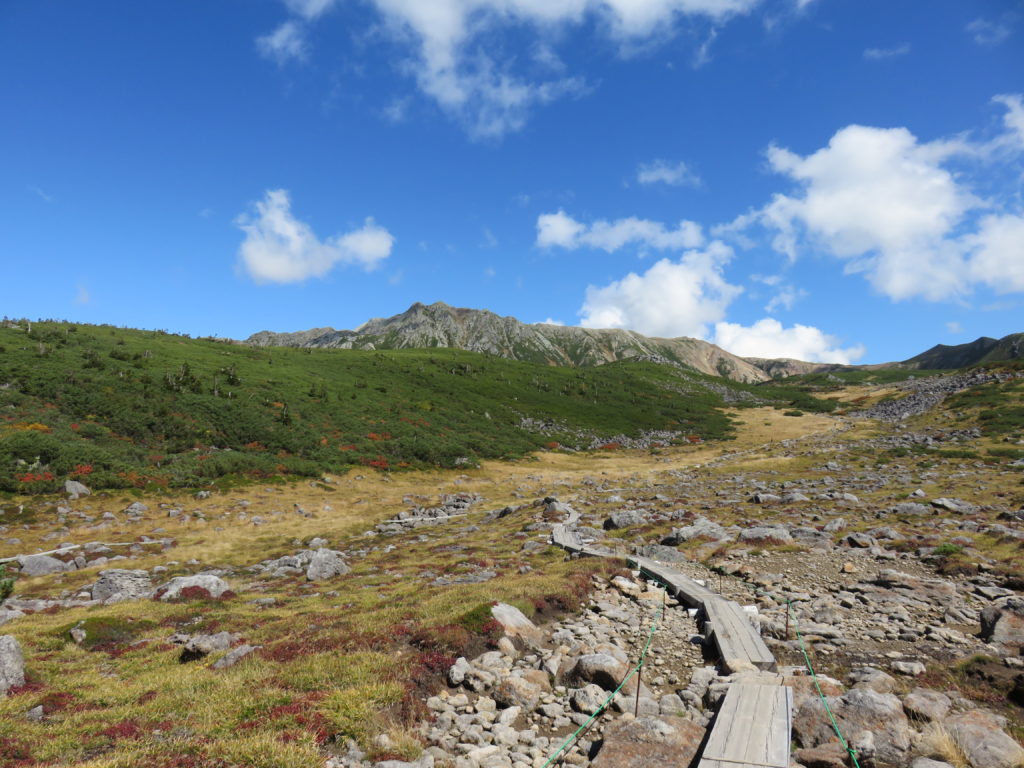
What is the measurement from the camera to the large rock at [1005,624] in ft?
38.2

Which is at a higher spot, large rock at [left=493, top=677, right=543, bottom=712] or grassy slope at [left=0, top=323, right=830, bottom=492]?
grassy slope at [left=0, top=323, right=830, bottom=492]

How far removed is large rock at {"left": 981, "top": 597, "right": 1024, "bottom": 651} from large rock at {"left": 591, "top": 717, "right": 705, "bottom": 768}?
955cm

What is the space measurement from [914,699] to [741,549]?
578 inches

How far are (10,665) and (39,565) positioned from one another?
18913 mm

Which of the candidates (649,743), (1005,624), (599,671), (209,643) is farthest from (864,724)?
(209,643)

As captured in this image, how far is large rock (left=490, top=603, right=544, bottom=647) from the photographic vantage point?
12761 mm

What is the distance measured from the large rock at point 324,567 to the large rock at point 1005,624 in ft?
83.3

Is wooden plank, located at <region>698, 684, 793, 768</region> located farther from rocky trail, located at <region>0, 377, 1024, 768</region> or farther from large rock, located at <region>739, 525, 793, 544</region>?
large rock, located at <region>739, 525, 793, 544</region>

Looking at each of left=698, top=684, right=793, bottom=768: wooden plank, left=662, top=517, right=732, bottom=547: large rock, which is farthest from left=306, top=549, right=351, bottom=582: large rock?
left=698, top=684, right=793, bottom=768: wooden plank

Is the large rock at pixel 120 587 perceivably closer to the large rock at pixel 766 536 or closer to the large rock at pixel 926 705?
the large rock at pixel 926 705

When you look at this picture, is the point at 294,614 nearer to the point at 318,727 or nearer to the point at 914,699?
the point at 318,727

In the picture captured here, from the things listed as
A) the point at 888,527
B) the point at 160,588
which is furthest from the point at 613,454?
the point at 160,588

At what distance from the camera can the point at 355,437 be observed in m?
60.5

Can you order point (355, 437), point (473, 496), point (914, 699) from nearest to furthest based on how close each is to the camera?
point (914, 699) < point (473, 496) < point (355, 437)
